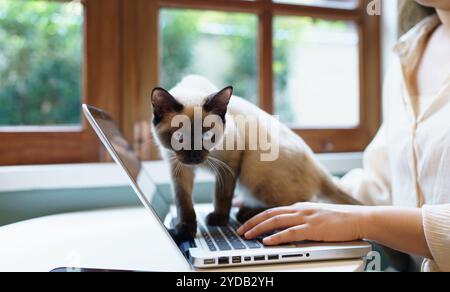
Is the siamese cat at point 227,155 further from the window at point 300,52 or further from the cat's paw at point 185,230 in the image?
the window at point 300,52

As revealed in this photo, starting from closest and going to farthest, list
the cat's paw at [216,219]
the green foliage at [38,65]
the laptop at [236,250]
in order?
the laptop at [236,250] → the cat's paw at [216,219] → the green foliage at [38,65]

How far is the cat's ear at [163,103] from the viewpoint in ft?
2.44

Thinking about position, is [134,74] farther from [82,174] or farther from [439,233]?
[439,233]

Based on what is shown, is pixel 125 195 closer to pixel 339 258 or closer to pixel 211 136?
pixel 211 136

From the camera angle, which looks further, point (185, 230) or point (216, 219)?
point (216, 219)

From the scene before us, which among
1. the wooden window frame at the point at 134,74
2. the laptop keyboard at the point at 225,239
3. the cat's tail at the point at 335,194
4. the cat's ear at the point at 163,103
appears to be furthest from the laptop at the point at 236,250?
the wooden window frame at the point at 134,74

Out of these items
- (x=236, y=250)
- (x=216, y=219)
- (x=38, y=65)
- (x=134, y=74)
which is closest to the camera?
(x=236, y=250)

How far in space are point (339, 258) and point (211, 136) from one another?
0.33 meters

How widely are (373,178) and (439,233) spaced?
1.23 feet

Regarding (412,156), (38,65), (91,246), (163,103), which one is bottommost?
(91,246)

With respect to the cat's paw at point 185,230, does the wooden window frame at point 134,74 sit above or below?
above

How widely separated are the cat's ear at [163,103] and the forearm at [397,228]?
42 centimetres

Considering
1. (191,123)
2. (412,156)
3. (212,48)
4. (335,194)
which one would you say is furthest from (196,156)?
(412,156)

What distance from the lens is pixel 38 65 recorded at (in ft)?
3.41
